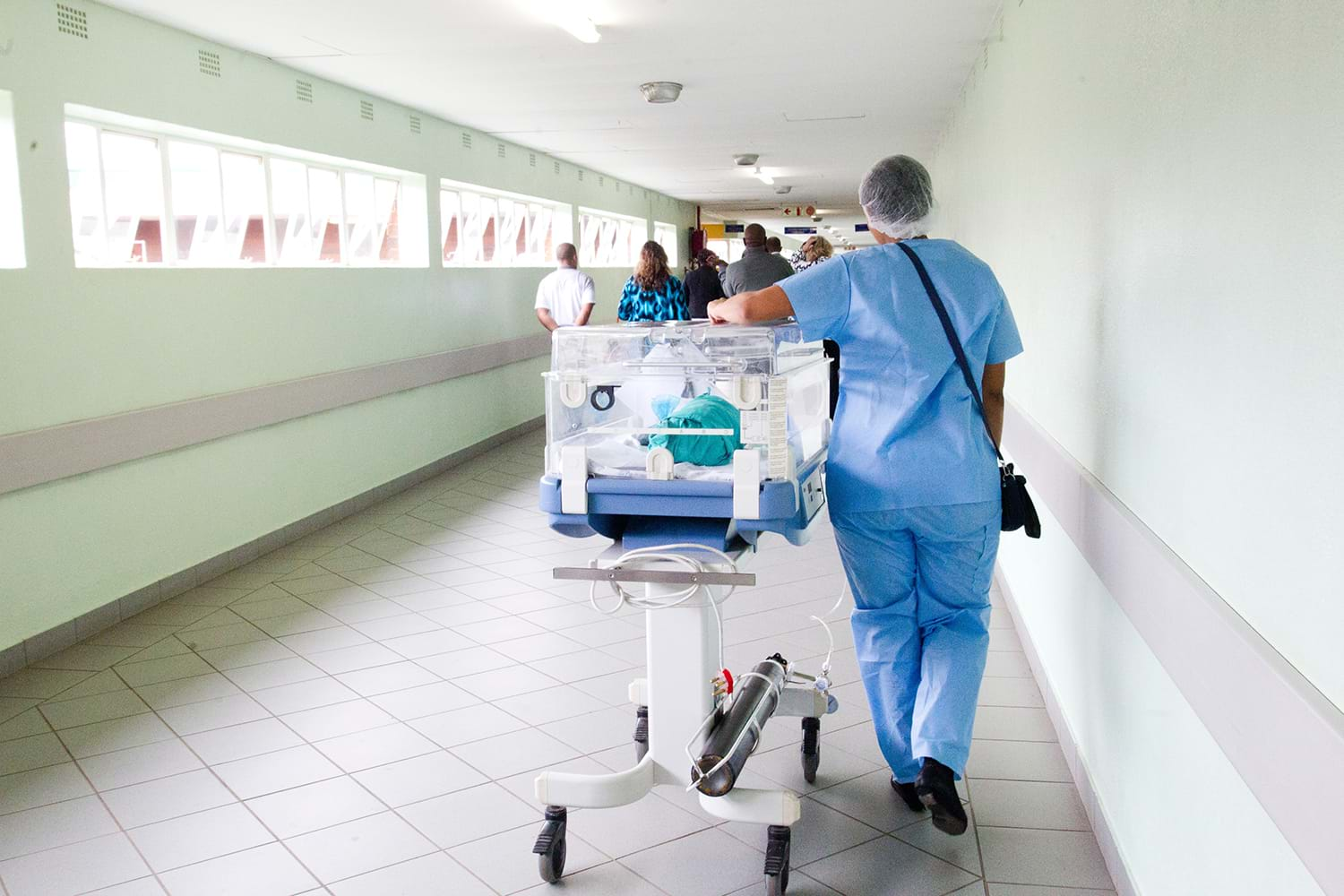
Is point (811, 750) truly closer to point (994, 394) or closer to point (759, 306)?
point (994, 394)

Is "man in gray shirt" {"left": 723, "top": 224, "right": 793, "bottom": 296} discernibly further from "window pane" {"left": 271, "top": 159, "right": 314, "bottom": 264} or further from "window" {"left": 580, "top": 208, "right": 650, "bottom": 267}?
"window" {"left": 580, "top": 208, "right": 650, "bottom": 267}

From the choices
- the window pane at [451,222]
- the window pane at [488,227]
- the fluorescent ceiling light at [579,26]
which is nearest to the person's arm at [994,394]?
the fluorescent ceiling light at [579,26]

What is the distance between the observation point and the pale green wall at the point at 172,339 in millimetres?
4305

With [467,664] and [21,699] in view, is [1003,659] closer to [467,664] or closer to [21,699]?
[467,664]

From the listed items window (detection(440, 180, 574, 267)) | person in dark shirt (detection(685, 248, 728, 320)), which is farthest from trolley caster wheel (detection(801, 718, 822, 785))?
window (detection(440, 180, 574, 267))

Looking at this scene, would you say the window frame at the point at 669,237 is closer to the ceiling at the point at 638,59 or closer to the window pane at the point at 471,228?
the ceiling at the point at 638,59

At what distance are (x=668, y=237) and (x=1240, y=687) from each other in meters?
17.0

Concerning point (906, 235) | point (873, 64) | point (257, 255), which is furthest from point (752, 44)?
point (906, 235)

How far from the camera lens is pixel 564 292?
357 inches

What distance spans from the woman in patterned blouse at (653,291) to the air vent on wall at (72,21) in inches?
128

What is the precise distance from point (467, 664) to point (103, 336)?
2.15 m

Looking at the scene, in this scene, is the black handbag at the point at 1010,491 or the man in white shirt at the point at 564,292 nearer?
the black handbag at the point at 1010,491

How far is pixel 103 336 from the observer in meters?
4.71

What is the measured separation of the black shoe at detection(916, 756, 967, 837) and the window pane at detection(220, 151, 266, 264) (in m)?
4.68
